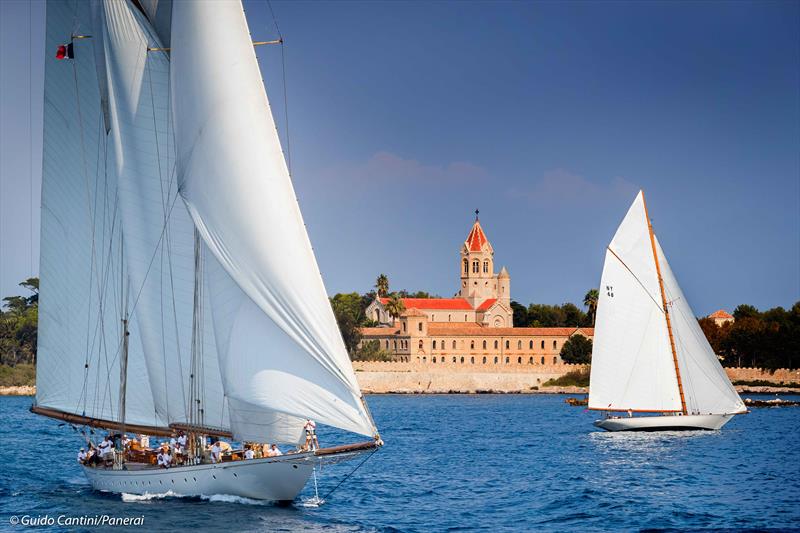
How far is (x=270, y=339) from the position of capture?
24.6m

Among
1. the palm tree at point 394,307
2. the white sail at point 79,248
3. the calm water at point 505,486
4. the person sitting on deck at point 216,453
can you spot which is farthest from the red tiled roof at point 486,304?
the person sitting on deck at point 216,453

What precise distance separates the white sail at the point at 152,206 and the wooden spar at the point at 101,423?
50 cm

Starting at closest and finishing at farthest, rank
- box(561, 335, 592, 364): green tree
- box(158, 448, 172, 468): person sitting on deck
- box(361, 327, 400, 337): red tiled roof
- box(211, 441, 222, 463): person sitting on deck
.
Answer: box(211, 441, 222, 463): person sitting on deck
box(158, 448, 172, 468): person sitting on deck
box(561, 335, 592, 364): green tree
box(361, 327, 400, 337): red tiled roof

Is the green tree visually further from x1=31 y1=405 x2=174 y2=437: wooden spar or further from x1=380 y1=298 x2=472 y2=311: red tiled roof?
x1=31 y1=405 x2=174 y2=437: wooden spar

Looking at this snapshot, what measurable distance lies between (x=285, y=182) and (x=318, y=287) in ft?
7.77

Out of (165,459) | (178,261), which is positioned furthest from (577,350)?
(165,459)

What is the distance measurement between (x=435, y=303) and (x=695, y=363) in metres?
133

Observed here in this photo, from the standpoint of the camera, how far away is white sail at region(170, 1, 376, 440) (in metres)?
24.0

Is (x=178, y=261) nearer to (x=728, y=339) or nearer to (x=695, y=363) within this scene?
(x=695, y=363)

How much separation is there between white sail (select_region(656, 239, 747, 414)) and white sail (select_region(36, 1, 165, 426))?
109 ft

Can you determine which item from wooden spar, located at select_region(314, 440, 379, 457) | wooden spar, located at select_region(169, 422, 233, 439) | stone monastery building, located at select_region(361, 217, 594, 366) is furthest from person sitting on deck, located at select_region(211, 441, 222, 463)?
stone monastery building, located at select_region(361, 217, 594, 366)

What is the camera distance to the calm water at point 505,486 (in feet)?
90.8

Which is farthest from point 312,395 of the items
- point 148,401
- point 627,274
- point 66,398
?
point 627,274

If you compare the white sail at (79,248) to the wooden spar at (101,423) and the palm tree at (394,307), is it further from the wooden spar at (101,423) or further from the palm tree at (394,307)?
the palm tree at (394,307)
